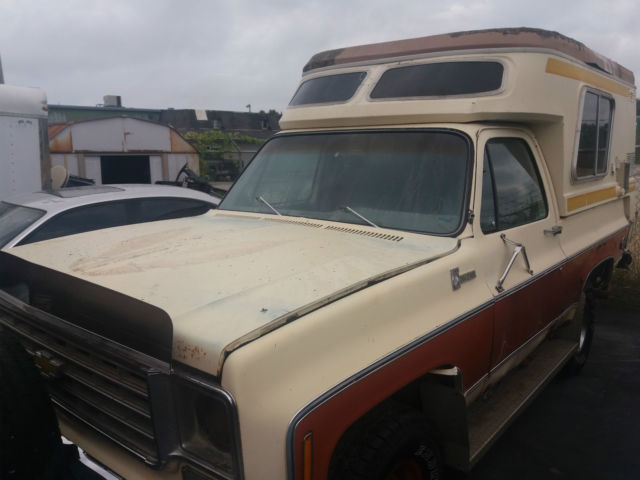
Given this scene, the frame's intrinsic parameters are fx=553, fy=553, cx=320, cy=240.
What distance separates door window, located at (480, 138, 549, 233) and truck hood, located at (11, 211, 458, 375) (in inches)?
19.1

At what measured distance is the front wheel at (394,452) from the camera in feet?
6.68

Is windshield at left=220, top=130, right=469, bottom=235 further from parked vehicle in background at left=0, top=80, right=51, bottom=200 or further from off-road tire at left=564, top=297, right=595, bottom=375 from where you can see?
parked vehicle in background at left=0, top=80, right=51, bottom=200

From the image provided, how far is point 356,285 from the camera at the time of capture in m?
2.21

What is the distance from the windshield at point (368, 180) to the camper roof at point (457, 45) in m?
0.69

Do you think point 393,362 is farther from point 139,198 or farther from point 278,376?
point 139,198

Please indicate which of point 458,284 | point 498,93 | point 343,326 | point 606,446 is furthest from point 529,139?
point 343,326

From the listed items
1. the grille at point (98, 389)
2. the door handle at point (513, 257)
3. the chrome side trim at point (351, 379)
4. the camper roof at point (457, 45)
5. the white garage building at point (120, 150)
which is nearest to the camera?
the chrome side trim at point (351, 379)

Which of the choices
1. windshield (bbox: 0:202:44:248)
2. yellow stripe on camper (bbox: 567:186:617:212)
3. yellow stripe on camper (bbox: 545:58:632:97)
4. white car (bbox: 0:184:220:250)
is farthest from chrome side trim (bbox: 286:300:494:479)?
windshield (bbox: 0:202:44:248)

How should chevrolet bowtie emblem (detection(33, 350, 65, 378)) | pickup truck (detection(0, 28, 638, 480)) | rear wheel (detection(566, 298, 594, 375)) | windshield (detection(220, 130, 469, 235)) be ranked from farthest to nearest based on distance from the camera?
rear wheel (detection(566, 298, 594, 375))
windshield (detection(220, 130, 469, 235))
chevrolet bowtie emblem (detection(33, 350, 65, 378))
pickup truck (detection(0, 28, 638, 480))

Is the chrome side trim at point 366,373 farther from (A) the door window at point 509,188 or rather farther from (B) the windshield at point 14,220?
(B) the windshield at point 14,220

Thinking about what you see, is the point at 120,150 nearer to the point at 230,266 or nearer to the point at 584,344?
the point at 584,344

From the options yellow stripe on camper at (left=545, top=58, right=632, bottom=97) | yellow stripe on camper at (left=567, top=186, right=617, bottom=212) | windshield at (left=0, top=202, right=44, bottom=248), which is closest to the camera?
yellow stripe on camper at (left=545, top=58, right=632, bottom=97)

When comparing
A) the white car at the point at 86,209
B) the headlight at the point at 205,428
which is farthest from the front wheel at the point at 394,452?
the white car at the point at 86,209

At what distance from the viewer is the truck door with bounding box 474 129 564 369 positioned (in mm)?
2939
